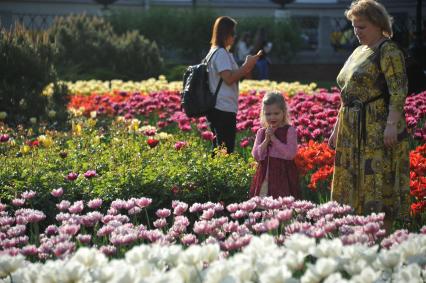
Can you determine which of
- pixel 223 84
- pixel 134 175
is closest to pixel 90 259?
pixel 134 175

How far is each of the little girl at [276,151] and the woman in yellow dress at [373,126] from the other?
545 millimetres

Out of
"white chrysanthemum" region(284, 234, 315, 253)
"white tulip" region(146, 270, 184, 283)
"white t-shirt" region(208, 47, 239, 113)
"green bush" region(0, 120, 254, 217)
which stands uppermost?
"white t-shirt" region(208, 47, 239, 113)

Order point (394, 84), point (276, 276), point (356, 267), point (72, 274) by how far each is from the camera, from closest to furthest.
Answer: point (276, 276) → point (72, 274) → point (356, 267) → point (394, 84)

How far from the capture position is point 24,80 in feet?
40.9

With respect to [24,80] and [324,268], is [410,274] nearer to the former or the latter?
[324,268]

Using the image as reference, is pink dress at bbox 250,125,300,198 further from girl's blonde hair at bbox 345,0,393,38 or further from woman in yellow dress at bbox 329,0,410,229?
girl's blonde hair at bbox 345,0,393,38

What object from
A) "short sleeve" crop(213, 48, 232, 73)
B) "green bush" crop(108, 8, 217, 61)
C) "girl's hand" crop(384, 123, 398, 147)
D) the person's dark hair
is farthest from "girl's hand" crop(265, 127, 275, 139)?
"green bush" crop(108, 8, 217, 61)

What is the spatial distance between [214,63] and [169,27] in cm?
2252

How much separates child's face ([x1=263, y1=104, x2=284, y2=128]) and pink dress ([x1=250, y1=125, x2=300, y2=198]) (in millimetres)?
51

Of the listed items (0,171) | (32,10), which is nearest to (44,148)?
(0,171)

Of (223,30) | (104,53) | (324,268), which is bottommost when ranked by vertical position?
(324,268)

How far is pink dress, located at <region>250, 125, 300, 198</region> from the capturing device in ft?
21.4

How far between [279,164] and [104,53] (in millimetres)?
15305

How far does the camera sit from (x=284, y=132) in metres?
6.59
